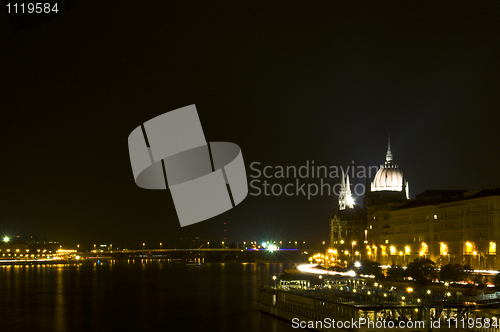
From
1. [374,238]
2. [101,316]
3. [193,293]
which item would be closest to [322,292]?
[101,316]

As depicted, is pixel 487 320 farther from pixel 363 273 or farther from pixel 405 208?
pixel 405 208

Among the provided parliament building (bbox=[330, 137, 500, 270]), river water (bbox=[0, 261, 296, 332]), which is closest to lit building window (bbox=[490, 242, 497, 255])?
parliament building (bbox=[330, 137, 500, 270])

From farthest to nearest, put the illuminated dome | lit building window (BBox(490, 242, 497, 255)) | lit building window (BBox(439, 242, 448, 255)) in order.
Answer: the illuminated dome → lit building window (BBox(439, 242, 448, 255)) → lit building window (BBox(490, 242, 497, 255))

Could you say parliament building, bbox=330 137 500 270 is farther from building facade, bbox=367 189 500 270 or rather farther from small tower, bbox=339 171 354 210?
small tower, bbox=339 171 354 210

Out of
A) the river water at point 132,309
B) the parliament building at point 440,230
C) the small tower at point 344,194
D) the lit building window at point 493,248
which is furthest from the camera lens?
the small tower at point 344,194

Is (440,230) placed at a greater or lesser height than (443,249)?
greater

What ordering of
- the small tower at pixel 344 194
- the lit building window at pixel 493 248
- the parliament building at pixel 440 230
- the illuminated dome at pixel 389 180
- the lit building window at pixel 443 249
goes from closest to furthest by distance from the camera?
1. the lit building window at pixel 493 248
2. the parliament building at pixel 440 230
3. the lit building window at pixel 443 249
4. the illuminated dome at pixel 389 180
5. the small tower at pixel 344 194

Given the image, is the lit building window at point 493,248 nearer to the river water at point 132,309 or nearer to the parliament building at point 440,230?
the parliament building at point 440,230

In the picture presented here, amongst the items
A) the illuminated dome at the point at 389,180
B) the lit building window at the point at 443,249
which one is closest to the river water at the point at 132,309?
the lit building window at the point at 443,249

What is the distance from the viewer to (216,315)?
44.5 m

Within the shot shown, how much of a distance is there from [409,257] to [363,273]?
12.9 meters

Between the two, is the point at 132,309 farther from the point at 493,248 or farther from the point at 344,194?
the point at 344,194

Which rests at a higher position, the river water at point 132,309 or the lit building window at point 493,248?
the lit building window at point 493,248

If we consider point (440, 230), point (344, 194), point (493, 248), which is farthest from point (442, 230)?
point (344, 194)
